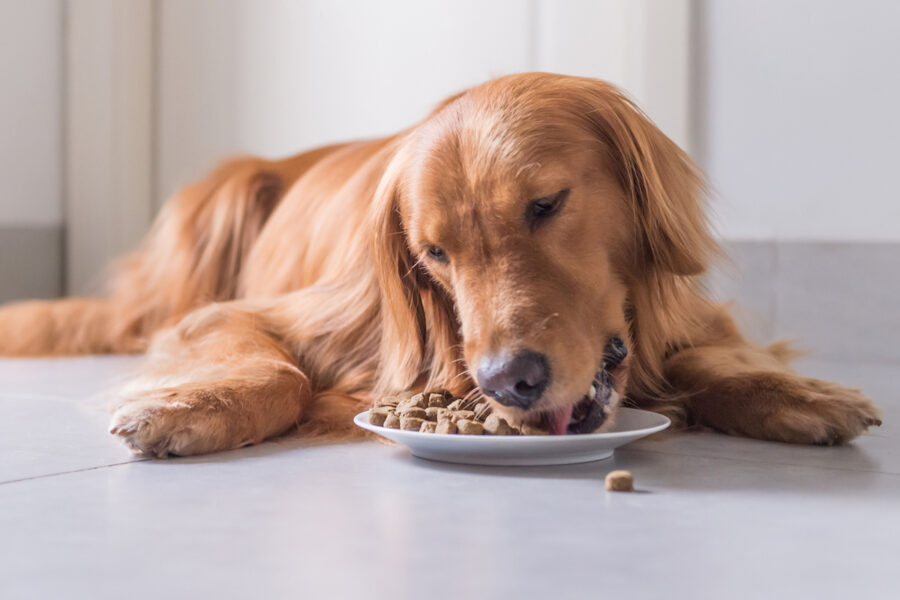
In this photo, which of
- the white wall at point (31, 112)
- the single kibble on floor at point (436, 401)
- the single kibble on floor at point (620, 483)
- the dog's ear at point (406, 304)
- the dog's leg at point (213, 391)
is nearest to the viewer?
the single kibble on floor at point (620, 483)

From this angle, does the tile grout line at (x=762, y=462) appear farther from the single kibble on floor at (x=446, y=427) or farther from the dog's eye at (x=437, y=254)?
the dog's eye at (x=437, y=254)

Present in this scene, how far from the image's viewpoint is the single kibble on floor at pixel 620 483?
1.30 m

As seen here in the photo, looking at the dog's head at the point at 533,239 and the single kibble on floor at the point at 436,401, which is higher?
the dog's head at the point at 533,239

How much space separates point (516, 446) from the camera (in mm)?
1375

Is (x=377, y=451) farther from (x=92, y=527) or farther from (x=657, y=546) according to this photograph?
(x=657, y=546)

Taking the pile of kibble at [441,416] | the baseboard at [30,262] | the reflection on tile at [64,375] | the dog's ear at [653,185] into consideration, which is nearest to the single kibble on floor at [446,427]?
the pile of kibble at [441,416]

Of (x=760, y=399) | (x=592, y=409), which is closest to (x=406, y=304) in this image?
(x=592, y=409)

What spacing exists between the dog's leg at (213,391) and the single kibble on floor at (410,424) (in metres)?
0.28

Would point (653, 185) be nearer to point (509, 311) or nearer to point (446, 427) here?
point (509, 311)

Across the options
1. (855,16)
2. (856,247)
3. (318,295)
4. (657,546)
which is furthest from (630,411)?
(855,16)

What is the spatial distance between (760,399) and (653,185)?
15.1 inches

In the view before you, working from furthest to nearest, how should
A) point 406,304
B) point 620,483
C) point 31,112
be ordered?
point 31,112 → point 406,304 → point 620,483

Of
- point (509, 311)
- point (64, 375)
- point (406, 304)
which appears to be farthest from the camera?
point (64, 375)

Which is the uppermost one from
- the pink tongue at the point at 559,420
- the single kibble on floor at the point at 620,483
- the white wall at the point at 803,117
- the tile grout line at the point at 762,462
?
the white wall at the point at 803,117
